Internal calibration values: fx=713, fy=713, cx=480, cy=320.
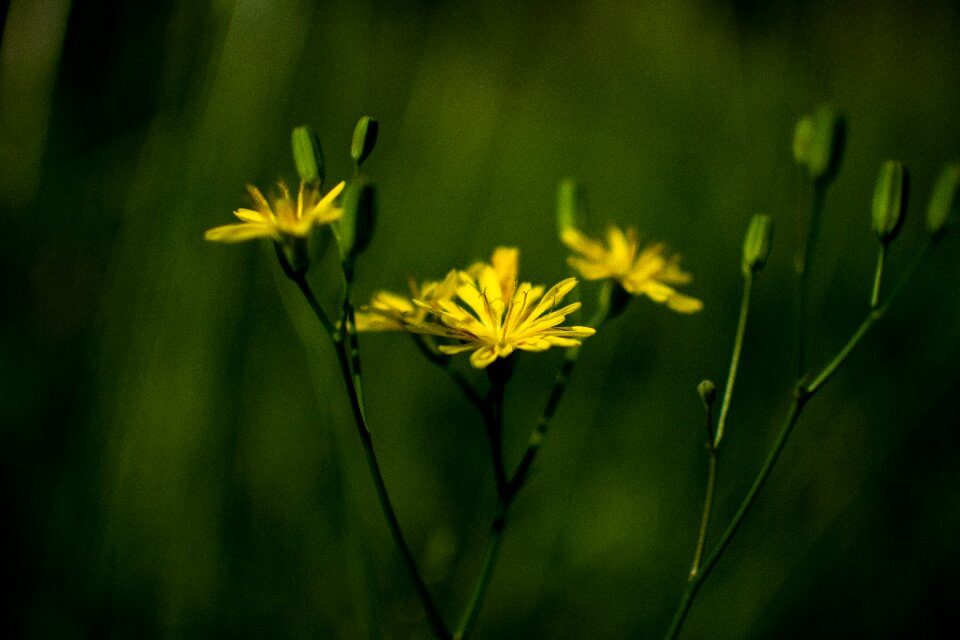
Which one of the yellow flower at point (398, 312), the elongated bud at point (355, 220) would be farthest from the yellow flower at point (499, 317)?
the elongated bud at point (355, 220)

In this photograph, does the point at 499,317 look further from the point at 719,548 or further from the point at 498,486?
the point at 719,548

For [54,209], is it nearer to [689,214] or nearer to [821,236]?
[689,214]

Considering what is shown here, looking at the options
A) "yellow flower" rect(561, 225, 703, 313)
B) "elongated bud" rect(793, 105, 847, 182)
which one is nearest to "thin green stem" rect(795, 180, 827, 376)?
"elongated bud" rect(793, 105, 847, 182)

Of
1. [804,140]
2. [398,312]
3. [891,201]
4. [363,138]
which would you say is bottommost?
[398,312]

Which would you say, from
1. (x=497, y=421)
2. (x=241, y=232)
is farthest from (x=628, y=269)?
(x=241, y=232)

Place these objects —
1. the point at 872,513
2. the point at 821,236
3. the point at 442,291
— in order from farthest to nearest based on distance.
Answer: the point at 821,236
the point at 872,513
the point at 442,291

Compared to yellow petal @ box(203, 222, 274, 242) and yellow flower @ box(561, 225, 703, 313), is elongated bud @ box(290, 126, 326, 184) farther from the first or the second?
yellow flower @ box(561, 225, 703, 313)

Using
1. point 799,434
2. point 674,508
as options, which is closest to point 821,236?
point 799,434
